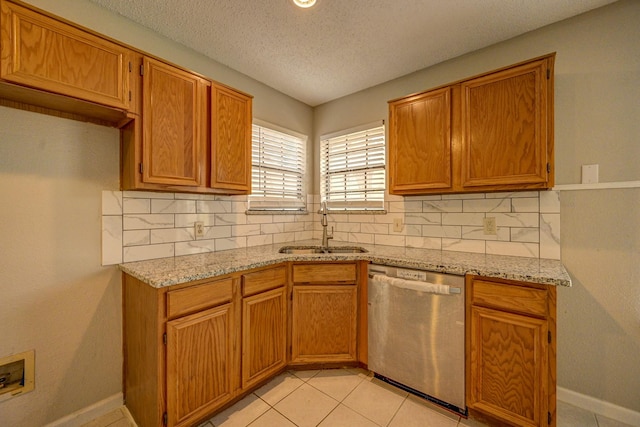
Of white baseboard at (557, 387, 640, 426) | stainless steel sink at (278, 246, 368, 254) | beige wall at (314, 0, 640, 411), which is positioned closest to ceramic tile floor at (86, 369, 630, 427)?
white baseboard at (557, 387, 640, 426)

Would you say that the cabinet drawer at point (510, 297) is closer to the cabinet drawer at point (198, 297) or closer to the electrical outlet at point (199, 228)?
the cabinet drawer at point (198, 297)

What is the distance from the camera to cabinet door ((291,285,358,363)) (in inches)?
82.4

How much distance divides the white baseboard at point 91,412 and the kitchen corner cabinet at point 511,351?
87.1 inches

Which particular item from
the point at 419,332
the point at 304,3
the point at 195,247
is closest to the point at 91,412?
the point at 195,247

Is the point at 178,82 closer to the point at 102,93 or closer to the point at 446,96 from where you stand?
the point at 102,93

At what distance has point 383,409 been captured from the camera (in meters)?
1.72

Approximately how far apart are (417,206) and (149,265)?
2133mm

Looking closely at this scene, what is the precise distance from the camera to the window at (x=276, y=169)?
2629 millimetres

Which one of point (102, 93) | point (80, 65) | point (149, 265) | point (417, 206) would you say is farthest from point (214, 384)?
point (417, 206)

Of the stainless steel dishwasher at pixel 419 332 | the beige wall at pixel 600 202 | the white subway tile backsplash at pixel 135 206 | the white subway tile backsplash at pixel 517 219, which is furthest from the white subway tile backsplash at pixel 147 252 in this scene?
the beige wall at pixel 600 202

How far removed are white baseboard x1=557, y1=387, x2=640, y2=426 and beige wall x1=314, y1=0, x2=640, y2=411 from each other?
0.03 meters

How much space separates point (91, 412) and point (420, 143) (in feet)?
9.33

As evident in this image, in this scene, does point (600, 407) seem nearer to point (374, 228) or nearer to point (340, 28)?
point (374, 228)

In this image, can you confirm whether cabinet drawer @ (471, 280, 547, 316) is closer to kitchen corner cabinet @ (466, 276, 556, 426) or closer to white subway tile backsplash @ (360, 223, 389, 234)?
kitchen corner cabinet @ (466, 276, 556, 426)
